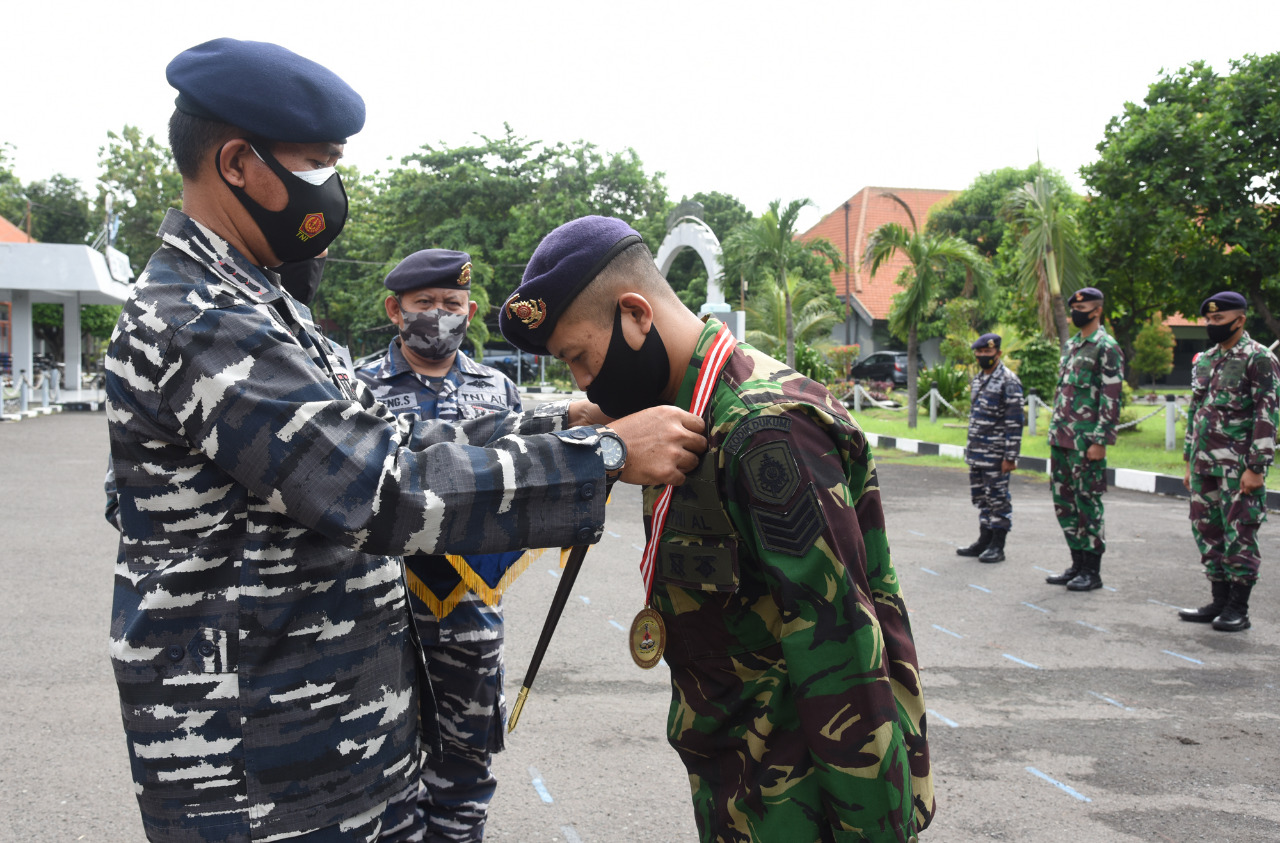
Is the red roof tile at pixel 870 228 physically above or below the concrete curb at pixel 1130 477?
above

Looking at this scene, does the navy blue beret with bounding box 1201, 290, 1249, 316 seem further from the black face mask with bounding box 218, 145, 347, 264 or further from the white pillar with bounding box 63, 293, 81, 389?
the white pillar with bounding box 63, 293, 81, 389

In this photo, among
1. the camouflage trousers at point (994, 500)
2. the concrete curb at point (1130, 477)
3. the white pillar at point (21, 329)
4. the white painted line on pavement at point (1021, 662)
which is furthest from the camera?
the white pillar at point (21, 329)

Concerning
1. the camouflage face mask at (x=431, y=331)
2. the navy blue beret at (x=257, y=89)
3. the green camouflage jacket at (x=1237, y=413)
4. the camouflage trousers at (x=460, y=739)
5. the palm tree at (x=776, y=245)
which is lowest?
the camouflage trousers at (x=460, y=739)

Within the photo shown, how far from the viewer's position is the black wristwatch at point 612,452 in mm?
1572

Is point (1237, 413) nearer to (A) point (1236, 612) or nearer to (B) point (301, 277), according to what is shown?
(A) point (1236, 612)

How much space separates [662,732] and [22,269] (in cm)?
2740

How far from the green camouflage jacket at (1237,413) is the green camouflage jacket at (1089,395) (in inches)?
25.3

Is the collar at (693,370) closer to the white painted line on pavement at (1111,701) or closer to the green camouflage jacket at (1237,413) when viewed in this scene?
the white painted line on pavement at (1111,701)

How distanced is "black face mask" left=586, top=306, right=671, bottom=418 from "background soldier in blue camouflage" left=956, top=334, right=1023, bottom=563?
6.45 m

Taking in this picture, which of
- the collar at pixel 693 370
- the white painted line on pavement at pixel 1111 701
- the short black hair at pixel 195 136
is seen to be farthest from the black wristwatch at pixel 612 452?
the white painted line on pavement at pixel 1111 701

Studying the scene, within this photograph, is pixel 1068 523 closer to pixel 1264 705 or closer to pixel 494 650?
pixel 1264 705

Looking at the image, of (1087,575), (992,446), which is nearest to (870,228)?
(992,446)

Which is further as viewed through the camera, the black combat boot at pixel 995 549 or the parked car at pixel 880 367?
the parked car at pixel 880 367

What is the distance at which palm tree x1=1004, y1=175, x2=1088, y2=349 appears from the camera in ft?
52.1
